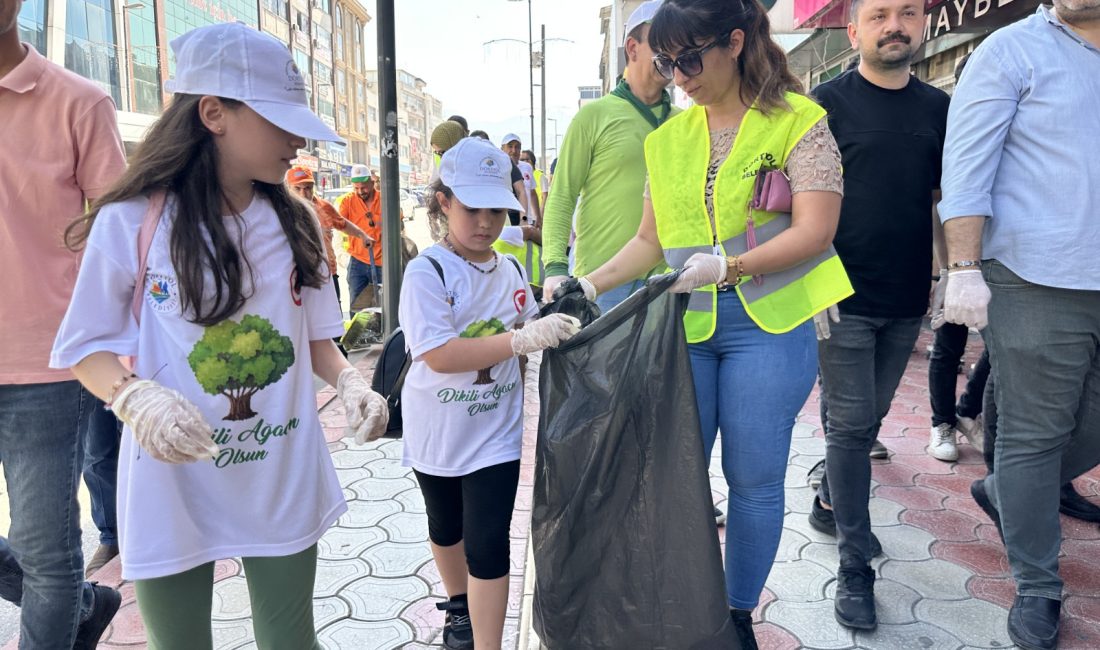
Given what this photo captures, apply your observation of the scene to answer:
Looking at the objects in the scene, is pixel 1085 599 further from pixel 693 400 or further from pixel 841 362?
pixel 693 400

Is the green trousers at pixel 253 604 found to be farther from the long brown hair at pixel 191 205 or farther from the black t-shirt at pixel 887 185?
the black t-shirt at pixel 887 185

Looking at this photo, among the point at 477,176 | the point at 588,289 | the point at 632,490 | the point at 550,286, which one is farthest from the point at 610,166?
the point at 632,490

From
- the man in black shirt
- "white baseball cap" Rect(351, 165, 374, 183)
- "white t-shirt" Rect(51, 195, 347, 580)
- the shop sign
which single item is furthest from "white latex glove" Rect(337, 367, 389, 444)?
"white baseball cap" Rect(351, 165, 374, 183)

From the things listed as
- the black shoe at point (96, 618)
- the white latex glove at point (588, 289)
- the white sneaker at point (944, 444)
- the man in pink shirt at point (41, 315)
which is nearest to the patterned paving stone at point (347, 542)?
the black shoe at point (96, 618)

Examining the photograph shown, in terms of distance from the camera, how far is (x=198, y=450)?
1302 millimetres

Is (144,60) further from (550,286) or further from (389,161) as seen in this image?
(550,286)

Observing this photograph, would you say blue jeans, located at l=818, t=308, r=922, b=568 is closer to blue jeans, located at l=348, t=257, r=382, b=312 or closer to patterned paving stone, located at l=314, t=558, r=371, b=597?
patterned paving stone, located at l=314, t=558, r=371, b=597

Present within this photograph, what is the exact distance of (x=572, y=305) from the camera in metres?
2.08

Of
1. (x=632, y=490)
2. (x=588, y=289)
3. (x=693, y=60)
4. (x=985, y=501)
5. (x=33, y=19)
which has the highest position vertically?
(x=33, y=19)

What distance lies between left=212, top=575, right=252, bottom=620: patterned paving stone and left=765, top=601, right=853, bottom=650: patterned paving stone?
69.9 inches

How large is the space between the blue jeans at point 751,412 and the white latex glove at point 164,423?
4.05ft

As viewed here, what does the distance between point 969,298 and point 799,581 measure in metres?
1.20

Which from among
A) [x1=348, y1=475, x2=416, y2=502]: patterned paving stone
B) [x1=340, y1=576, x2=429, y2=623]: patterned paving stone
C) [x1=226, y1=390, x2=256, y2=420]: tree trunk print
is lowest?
[x1=340, y1=576, x2=429, y2=623]: patterned paving stone

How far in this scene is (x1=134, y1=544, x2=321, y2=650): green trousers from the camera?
147 cm
